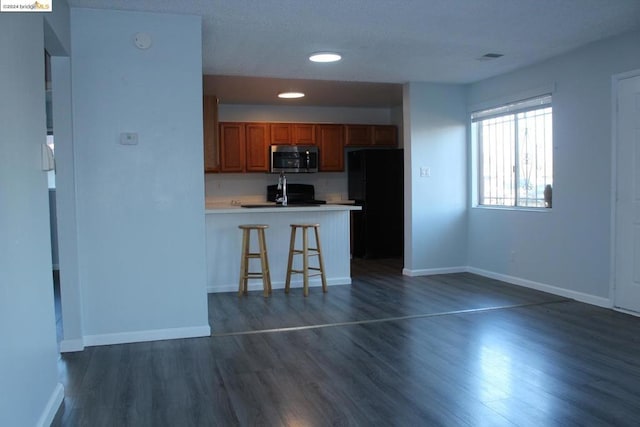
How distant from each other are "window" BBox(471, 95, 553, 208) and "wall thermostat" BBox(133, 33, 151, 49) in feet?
12.5

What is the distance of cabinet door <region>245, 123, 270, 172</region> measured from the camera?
816 cm

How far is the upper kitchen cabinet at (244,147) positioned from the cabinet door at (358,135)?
135 cm

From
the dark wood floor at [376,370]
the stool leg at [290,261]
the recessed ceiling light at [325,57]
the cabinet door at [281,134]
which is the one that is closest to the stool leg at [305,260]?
the stool leg at [290,261]

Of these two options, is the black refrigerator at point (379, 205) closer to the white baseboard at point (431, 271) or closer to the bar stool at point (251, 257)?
the white baseboard at point (431, 271)

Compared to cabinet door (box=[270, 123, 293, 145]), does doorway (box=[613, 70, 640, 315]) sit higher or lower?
lower

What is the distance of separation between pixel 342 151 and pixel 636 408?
6506 mm

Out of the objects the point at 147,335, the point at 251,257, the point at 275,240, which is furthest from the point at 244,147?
the point at 147,335

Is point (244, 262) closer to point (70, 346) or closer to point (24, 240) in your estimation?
point (70, 346)

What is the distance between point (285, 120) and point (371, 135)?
144 cm

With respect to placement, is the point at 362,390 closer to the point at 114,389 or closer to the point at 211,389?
the point at 211,389

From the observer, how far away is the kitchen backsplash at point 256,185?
8283 millimetres

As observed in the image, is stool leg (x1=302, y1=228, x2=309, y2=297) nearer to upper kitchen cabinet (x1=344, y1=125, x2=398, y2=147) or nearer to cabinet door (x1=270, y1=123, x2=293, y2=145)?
cabinet door (x1=270, y1=123, x2=293, y2=145)

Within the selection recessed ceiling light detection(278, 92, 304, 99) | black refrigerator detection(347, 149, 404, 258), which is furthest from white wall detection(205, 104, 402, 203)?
recessed ceiling light detection(278, 92, 304, 99)

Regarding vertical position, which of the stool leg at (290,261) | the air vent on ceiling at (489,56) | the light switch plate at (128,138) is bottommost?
the stool leg at (290,261)
